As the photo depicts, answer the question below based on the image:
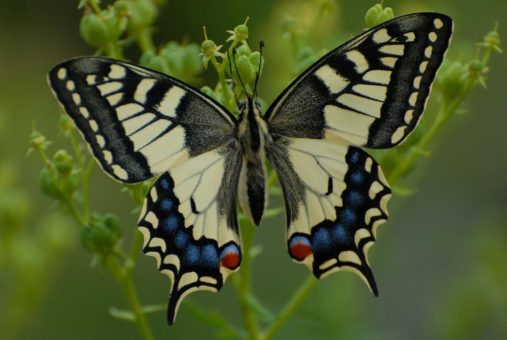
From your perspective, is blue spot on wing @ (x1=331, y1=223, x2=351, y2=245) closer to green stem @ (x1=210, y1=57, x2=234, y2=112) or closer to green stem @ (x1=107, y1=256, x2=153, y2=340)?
green stem @ (x1=210, y1=57, x2=234, y2=112)

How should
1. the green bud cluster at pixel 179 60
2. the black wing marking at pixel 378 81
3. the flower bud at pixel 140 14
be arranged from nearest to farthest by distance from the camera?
the black wing marking at pixel 378 81 → the green bud cluster at pixel 179 60 → the flower bud at pixel 140 14

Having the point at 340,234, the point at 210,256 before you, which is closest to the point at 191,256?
the point at 210,256

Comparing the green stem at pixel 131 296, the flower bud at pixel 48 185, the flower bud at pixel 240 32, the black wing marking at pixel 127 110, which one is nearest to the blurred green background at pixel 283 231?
the flower bud at pixel 48 185

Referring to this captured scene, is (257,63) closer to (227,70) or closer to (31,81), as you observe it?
(227,70)

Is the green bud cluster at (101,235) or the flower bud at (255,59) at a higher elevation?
the flower bud at (255,59)

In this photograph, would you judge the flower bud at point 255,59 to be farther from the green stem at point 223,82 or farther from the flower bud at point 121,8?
the flower bud at point 121,8

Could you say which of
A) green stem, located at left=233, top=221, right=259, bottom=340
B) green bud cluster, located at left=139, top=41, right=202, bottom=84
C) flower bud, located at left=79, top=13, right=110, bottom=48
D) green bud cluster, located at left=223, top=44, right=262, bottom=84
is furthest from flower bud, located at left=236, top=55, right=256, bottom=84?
flower bud, located at left=79, top=13, right=110, bottom=48

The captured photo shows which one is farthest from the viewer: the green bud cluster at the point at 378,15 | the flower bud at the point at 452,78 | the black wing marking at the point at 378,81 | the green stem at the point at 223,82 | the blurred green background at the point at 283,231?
the blurred green background at the point at 283,231

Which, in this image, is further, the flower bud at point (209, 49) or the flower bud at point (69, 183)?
the flower bud at point (69, 183)
